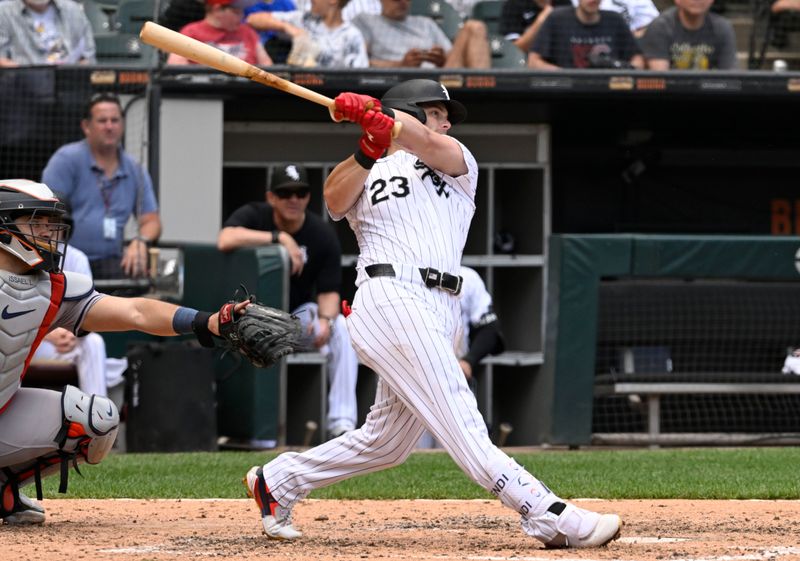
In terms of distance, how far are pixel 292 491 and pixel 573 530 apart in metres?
0.92

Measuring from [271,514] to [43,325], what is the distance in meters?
0.95

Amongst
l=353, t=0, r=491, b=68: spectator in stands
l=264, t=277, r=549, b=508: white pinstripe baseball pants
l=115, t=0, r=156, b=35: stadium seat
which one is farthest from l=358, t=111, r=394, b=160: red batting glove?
l=115, t=0, r=156, b=35: stadium seat

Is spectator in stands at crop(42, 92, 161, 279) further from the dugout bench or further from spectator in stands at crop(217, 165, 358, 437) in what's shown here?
the dugout bench

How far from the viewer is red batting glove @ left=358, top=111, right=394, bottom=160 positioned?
4.02m

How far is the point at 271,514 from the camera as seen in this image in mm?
4363

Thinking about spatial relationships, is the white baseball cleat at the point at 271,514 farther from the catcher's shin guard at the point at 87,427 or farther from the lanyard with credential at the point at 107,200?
the lanyard with credential at the point at 107,200

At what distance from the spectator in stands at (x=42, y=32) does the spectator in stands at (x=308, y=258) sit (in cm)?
184

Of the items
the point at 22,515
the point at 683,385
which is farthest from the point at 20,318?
the point at 683,385

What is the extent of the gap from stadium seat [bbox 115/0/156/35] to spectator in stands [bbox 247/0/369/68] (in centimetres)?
91

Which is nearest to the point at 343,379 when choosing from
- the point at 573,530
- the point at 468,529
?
the point at 468,529

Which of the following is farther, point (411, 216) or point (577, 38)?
point (577, 38)

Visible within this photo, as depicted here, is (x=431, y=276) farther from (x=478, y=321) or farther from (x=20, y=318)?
(x=478, y=321)

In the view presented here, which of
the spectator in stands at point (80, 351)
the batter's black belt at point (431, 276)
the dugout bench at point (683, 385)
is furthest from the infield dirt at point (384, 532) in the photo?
the dugout bench at point (683, 385)

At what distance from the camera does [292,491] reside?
14.4 ft
